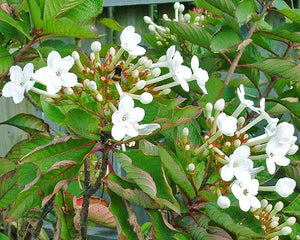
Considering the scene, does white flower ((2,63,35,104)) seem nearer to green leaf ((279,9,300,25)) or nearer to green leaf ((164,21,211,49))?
green leaf ((164,21,211,49))

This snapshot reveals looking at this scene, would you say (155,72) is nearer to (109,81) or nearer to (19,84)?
(109,81)

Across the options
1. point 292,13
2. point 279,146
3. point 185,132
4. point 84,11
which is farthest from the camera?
point 292,13

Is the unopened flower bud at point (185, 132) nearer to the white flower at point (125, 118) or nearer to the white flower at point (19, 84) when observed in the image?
the white flower at point (125, 118)

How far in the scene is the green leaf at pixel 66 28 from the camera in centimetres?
128

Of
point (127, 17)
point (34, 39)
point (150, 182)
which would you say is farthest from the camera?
point (127, 17)

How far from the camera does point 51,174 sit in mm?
1139

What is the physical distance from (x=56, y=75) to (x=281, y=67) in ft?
2.39

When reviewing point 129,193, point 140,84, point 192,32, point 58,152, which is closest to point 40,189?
point 58,152

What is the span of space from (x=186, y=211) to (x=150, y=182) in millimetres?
228

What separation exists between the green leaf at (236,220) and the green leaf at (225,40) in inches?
19.1

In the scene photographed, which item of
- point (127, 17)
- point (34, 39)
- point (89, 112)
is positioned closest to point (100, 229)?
point (127, 17)

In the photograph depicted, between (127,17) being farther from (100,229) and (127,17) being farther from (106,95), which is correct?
(106,95)

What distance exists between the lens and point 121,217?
1.12 meters

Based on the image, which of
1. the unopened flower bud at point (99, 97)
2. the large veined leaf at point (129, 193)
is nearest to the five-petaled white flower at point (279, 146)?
the large veined leaf at point (129, 193)
